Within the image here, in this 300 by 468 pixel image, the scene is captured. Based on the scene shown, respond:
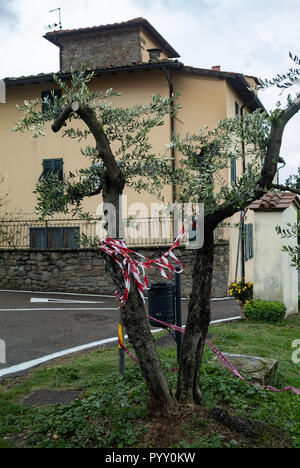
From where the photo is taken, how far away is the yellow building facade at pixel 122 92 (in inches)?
673

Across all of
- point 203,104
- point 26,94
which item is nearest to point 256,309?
point 203,104

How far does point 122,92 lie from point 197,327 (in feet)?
47.7

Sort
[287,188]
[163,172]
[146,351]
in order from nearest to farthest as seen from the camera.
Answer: [287,188] < [146,351] < [163,172]

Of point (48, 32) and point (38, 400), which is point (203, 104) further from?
point (38, 400)

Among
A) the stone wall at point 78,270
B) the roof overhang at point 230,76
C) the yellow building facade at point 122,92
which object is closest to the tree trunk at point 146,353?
the stone wall at point 78,270

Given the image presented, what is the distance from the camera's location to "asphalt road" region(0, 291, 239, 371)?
28.1 ft

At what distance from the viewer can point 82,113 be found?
15.4 feet

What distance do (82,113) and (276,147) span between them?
200 cm

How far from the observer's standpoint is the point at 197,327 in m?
4.94

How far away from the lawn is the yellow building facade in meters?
10.3

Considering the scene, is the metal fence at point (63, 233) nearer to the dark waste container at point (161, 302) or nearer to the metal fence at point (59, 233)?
the metal fence at point (59, 233)

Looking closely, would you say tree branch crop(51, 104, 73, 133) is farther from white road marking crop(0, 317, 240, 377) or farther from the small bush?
the small bush

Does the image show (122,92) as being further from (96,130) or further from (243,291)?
(96,130)

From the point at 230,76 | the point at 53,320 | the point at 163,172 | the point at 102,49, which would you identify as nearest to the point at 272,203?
the point at 53,320
